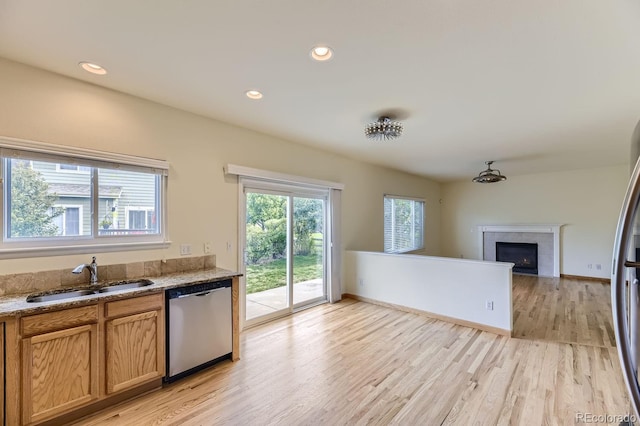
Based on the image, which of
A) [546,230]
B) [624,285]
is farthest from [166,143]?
[546,230]

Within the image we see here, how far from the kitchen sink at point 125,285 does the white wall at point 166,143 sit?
0.24 metres

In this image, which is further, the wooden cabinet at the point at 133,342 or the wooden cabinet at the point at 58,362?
the wooden cabinet at the point at 133,342

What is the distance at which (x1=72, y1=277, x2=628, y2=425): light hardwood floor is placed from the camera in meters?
2.13

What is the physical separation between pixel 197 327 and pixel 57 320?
100 cm

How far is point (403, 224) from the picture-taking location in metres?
6.94

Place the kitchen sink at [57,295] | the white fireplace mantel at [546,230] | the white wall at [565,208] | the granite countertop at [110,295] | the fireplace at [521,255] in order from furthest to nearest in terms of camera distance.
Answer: the fireplace at [521,255]
the white fireplace mantel at [546,230]
the white wall at [565,208]
the kitchen sink at [57,295]
the granite countertop at [110,295]

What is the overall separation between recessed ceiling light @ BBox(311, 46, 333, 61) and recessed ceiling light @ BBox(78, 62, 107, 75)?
5.53 feet

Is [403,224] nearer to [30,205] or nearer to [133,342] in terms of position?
[133,342]

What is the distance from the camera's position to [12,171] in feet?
7.23

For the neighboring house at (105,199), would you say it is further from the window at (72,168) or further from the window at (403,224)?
the window at (403,224)

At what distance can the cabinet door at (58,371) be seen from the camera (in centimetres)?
186

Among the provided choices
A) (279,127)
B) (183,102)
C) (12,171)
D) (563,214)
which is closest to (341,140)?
(279,127)

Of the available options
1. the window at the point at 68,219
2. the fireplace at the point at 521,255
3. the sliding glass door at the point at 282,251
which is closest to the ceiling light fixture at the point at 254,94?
the sliding glass door at the point at 282,251

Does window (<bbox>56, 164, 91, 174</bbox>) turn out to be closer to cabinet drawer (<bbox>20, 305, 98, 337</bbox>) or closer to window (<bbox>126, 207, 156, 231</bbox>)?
window (<bbox>126, 207, 156, 231</bbox>)
